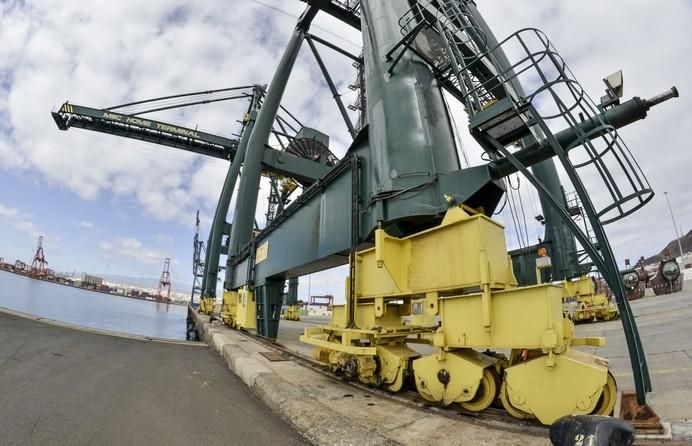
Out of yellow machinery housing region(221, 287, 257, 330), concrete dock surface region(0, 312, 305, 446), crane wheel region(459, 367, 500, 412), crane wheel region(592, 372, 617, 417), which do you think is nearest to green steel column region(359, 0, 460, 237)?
crane wheel region(459, 367, 500, 412)

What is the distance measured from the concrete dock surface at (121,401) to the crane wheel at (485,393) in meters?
1.63

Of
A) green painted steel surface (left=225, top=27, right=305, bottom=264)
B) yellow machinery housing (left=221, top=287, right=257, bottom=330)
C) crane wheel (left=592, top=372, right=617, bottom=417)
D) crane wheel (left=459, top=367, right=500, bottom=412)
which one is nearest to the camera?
crane wheel (left=592, top=372, right=617, bottom=417)

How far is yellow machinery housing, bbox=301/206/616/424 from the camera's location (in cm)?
246

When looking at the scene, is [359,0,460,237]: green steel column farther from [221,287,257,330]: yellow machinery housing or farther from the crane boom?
the crane boom

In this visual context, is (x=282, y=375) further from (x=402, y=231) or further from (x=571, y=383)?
(x=571, y=383)

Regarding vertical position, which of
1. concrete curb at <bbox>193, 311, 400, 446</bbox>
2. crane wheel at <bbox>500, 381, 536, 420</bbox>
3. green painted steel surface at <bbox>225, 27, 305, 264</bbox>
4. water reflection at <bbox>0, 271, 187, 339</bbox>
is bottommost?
water reflection at <bbox>0, 271, 187, 339</bbox>

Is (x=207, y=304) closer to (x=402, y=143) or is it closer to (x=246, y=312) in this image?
(x=246, y=312)

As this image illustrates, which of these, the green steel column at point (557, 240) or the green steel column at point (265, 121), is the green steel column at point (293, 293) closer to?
the green steel column at point (265, 121)

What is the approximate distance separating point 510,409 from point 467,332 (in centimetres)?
69

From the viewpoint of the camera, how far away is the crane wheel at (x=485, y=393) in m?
2.82

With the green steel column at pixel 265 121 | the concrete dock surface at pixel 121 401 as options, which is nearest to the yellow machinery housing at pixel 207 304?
the green steel column at pixel 265 121

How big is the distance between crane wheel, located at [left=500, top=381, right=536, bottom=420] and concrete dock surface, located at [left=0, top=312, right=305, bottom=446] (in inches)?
72.2

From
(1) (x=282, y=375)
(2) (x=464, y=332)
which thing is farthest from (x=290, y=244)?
(2) (x=464, y=332)

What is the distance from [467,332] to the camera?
303cm
